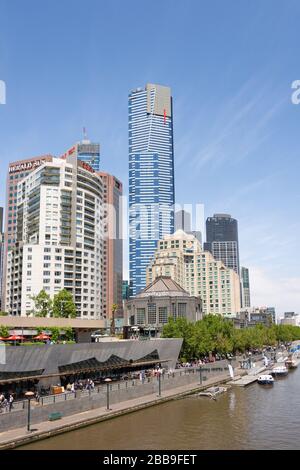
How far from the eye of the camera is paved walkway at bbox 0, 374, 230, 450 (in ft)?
143

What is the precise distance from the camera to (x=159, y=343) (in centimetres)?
9312

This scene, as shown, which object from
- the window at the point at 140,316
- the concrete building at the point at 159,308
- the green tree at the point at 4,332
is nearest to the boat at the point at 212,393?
the green tree at the point at 4,332

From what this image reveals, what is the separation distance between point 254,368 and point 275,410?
4744cm

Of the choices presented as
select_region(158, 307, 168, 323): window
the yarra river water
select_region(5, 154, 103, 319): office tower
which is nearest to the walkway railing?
the yarra river water

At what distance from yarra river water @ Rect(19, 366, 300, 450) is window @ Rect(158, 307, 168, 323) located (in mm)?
68658

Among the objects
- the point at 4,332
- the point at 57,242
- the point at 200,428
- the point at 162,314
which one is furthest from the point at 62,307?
the point at 200,428

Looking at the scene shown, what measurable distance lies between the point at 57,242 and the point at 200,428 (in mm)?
118377

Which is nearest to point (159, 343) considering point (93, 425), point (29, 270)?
point (93, 425)

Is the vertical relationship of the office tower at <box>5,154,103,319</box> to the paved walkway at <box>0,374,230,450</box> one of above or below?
above

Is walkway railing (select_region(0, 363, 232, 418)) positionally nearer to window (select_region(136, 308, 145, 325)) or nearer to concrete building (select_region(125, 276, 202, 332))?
concrete building (select_region(125, 276, 202, 332))

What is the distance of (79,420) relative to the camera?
51125 mm

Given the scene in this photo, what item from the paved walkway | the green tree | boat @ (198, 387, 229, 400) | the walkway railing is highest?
the green tree

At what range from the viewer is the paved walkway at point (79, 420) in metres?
43.4
